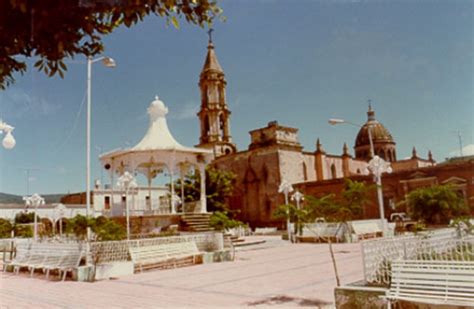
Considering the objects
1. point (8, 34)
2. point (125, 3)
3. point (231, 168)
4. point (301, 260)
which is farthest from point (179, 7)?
point (231, 168)

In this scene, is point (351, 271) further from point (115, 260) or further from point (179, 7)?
point (179, 7)

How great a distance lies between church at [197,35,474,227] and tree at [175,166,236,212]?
4437 mm

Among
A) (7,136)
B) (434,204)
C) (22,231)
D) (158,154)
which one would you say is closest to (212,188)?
(22,231)

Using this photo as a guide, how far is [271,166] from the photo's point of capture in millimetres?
41438

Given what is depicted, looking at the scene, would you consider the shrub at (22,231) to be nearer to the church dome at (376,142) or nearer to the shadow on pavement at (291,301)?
the shadow on pavement at (291,301)

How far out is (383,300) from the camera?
19.4ft

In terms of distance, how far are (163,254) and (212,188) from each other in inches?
903

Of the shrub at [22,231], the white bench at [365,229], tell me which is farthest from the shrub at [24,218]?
the white bench at [365,229]

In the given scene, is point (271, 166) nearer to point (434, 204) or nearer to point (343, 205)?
point (434, 204)

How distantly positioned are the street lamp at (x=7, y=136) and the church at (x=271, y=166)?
2946 cm

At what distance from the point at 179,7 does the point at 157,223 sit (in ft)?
57.3

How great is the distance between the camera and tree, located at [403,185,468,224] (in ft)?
57.8

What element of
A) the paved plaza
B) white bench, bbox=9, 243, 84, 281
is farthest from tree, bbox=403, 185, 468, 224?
white bench, bbox=9, 243, 84, 281

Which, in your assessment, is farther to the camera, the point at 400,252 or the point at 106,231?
the point at 106,231
